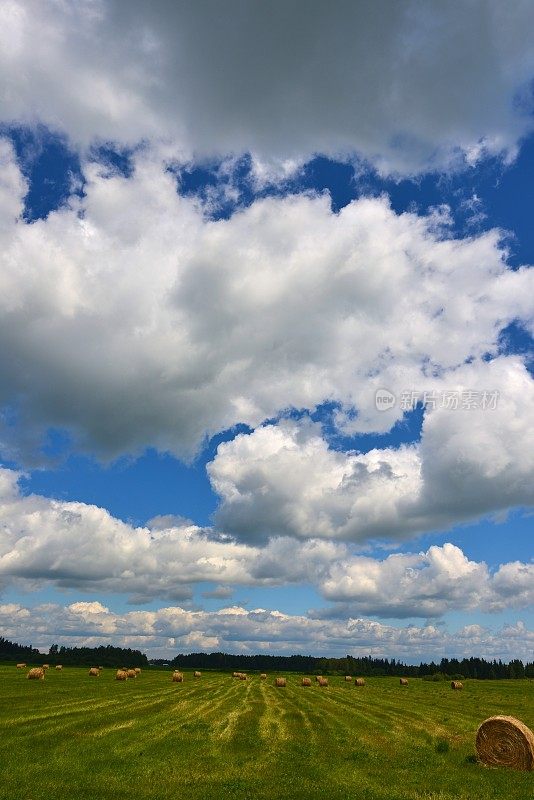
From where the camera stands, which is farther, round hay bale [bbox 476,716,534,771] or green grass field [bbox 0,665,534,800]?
round hay bale [bbox 476,716,534,771]

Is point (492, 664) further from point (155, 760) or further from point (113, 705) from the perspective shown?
point (155, 760)

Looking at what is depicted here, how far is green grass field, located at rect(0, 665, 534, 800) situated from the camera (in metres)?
16.9

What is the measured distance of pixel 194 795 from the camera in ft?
53.0

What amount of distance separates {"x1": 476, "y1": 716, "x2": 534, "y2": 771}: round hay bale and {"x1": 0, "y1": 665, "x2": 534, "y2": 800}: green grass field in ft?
2.45

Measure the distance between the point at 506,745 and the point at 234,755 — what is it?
10867 millimetres

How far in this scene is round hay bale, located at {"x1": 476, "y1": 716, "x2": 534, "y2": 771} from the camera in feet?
73.0

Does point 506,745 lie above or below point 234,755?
above

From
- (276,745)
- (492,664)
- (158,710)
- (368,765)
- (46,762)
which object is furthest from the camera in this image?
(492,664)

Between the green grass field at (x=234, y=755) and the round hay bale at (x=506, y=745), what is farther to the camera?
the round hay bale at (x=506, y=745)

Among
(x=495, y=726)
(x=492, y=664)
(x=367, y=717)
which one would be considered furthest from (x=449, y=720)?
(x=492, y=664)

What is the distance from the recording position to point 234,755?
71.9ft

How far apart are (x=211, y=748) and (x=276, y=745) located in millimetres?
3027

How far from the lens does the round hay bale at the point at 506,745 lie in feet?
73.0

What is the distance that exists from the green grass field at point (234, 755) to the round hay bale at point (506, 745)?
0.75 meters
